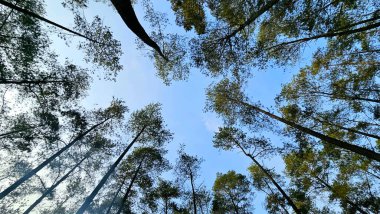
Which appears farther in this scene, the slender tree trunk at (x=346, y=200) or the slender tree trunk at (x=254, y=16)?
the slender tree trunk at (x=346, y=200)

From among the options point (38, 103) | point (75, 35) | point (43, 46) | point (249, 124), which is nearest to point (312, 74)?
point (249, 124)

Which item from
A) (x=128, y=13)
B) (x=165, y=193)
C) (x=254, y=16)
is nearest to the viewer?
(x=128, y=13)

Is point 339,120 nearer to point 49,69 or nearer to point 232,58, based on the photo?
point 232,58

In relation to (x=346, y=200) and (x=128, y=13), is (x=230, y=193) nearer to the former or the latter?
(x=346, y=200)

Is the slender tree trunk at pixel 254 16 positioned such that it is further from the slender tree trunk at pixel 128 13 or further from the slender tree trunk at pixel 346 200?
the slender tree trunk at pixel 346 200

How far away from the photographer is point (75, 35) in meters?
11.0

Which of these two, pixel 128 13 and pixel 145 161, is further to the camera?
pixel 145 161

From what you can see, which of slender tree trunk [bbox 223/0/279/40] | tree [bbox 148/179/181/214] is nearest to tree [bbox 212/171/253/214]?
tree [bbox 148/179/181/214]

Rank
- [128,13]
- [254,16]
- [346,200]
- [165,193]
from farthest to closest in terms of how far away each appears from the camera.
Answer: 1. [165,193]
2. [346,200]
3. [254,16]
4. [128,13]

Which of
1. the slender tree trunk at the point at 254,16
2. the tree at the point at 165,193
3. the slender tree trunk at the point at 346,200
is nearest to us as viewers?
the slender tree trunk at the point at 254,16

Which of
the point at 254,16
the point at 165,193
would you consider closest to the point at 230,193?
the point at 165,193

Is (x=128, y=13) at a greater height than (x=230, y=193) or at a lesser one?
lesser

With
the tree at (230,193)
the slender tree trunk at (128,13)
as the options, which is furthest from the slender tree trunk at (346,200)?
the slender tree trunk at (128,13)

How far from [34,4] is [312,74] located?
48.5ft
